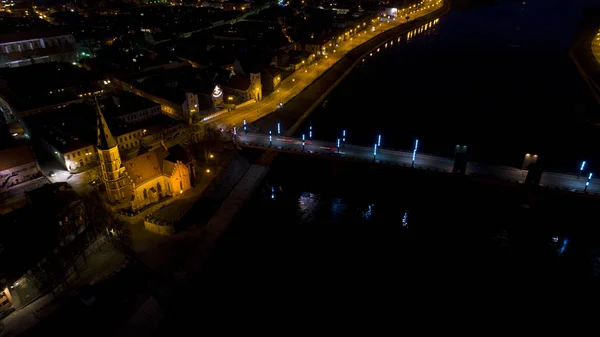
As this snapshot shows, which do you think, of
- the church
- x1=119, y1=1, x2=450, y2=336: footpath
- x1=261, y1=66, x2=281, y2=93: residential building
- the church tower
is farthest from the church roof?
x1=261, y1=66, x2=281, y2=93: residential building

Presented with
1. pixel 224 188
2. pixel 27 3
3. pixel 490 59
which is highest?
pixel 27 3

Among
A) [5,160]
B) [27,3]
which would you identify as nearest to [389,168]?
[5,160]

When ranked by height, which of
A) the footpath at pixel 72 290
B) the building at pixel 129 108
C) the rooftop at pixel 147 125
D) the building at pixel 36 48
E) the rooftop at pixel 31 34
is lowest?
the footpath at pixel 72 290

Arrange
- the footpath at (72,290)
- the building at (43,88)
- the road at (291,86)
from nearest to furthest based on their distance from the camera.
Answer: the footpath at (72,290) < the building at (43,88) < the road at (291,86)

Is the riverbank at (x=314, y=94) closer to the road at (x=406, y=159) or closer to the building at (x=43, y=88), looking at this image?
the road at (x=406, y=159)

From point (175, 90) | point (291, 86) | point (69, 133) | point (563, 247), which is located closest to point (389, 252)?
point (563, 247)

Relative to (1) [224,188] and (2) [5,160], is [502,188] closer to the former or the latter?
(1) [224,188]

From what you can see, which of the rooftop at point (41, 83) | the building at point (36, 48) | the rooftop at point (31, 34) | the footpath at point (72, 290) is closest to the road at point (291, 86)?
the rooftop at point (41, 83)
